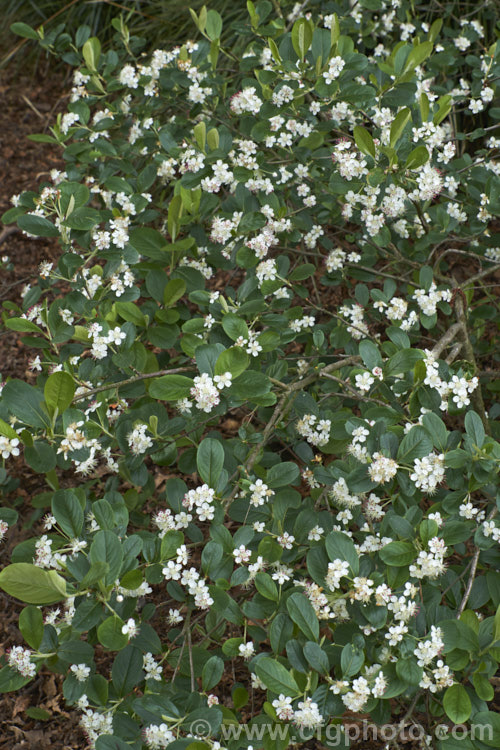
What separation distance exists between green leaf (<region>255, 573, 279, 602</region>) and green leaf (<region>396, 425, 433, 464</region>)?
32 cm

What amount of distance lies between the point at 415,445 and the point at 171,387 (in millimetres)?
466

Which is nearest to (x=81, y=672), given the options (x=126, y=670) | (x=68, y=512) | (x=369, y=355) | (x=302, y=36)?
(x=126, y=670)

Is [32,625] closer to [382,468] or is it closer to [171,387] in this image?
[171,387]

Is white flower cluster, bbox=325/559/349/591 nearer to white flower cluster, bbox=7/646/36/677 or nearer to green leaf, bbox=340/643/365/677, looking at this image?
green leaf, bbox=340/643/365/677

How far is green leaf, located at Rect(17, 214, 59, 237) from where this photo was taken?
1.46m

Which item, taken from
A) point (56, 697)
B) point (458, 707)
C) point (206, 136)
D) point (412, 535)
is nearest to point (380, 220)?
point (206, 136)

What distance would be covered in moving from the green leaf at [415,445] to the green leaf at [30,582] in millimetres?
626

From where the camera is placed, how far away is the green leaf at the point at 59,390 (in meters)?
1.20

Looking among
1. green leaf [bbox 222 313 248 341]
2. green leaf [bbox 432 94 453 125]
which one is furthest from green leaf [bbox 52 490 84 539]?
green leaf [bbox 432 94 453 125]

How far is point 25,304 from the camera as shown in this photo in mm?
1670

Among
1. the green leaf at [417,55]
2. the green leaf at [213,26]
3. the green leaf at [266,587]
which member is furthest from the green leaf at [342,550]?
the green leaf at [213,26]

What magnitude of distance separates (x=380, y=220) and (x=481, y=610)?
1.03 meters

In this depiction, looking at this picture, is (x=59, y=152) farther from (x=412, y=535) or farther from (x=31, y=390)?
(x=412, y=535)

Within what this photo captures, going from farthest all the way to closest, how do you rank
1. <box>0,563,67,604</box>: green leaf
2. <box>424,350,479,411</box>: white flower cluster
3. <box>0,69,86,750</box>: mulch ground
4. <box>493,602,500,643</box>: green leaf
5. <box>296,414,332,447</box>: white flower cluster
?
<box>0,69,86,750</box>: mulch ground < <box>296,414,332,447</box>: white flower cluster < <box>424,350,479,411</box>: white flower cluster < <box>493,602,500,643</box>: green leaf < <box>0,563,67,604</box>: green leaf
